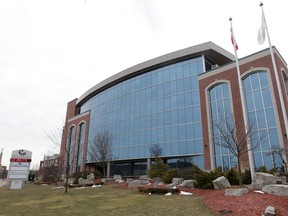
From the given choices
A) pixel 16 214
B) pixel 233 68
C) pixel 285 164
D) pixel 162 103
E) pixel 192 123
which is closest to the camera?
pixel 16 214

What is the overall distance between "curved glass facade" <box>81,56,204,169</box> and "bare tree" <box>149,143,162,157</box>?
491 millimetres

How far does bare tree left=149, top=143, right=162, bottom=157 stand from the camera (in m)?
34.8

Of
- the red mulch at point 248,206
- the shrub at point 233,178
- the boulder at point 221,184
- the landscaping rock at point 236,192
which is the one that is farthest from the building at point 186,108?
the red mulch at point 248,206

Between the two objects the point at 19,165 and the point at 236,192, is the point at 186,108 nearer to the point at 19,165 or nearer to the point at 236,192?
the point at 19,165

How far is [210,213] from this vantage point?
8.02 m

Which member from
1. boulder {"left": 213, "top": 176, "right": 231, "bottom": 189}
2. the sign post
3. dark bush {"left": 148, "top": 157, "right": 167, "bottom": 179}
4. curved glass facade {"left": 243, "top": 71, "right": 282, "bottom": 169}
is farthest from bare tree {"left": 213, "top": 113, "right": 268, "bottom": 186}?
the sign post

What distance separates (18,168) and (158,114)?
21409 mm

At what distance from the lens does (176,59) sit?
37.6 meters

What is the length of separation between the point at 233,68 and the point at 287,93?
271 inches

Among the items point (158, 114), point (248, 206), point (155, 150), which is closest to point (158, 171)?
point (155, 150)

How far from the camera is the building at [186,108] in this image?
83.1 ft

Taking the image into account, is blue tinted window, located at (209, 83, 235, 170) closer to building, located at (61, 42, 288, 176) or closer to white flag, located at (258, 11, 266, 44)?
building, located at (61, 42, 288, 176)

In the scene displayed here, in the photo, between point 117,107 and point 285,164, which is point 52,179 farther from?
point 285,164

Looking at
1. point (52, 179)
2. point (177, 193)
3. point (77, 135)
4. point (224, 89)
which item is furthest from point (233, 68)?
point (77, 135)
